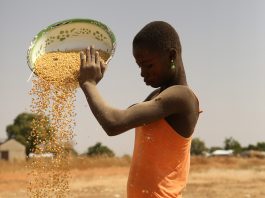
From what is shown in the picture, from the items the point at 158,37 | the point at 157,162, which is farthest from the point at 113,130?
the point at 158,37

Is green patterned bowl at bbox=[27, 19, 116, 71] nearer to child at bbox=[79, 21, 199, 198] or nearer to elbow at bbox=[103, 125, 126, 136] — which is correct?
child at bbox=[79, 21, 199, 198]

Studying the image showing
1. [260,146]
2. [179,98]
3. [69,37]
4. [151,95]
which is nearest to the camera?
[179,98]

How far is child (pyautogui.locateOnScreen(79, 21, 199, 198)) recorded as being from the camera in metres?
1.88

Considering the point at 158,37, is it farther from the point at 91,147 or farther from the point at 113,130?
the point at 91,147

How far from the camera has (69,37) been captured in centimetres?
275

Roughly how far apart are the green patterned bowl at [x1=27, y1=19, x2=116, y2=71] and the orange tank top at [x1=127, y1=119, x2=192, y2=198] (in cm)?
79

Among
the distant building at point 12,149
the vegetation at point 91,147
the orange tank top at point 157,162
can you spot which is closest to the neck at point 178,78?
the orange tank top at point 157,162

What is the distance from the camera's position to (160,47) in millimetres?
1983

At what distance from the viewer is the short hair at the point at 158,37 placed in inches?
78.0

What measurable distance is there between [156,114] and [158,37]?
1.06ft

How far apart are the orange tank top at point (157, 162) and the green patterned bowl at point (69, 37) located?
790 mm

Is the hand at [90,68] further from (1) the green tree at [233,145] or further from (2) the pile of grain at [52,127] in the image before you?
(1) the green tree at [233,145]

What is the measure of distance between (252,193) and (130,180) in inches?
369

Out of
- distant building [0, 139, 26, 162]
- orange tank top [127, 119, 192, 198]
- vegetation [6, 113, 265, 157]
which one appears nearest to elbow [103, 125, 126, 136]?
orange tank top [127, 119, 192, 198]
